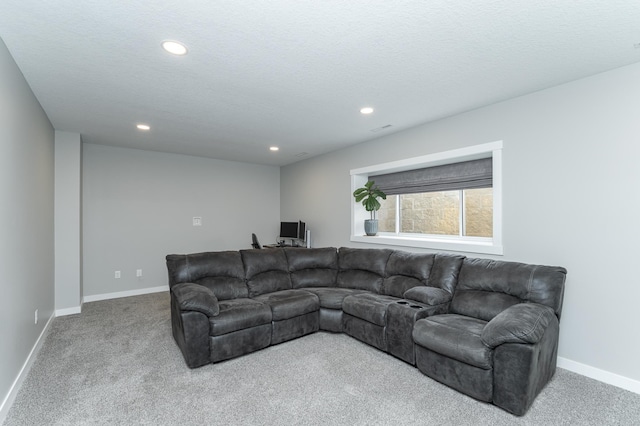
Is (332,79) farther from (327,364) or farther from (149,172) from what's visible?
(149,172)

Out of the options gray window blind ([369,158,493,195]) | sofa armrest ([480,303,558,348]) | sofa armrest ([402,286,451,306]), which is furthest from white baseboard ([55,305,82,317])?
sofa armrest ([480,303,558,348])

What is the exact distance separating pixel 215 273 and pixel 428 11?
11.0 feet

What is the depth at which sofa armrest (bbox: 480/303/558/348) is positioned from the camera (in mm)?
2115

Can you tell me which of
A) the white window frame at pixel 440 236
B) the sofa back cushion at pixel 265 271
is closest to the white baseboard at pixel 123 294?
the sofa back cushion at pixel 265 271

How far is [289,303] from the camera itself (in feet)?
11.2

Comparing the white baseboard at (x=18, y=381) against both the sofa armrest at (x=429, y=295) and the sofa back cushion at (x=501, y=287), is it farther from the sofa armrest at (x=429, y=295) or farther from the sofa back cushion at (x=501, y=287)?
the sofa back cushion at (x=501, y=287)

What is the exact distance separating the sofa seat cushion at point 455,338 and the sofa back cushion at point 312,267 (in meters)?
1.82

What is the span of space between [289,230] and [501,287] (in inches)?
168

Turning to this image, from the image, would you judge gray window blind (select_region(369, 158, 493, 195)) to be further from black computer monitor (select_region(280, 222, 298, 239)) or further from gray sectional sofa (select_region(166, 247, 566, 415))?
Result: black computer monitor (select_region(280, 222, 298, 239))

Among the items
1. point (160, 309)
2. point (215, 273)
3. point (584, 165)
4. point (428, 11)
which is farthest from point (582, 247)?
point (160, 309)

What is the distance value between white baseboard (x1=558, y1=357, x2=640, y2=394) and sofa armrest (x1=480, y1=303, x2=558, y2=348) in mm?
716

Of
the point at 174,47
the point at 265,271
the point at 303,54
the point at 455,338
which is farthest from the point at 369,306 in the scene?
the point at 174,47

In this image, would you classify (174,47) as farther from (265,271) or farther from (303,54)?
(265,271)

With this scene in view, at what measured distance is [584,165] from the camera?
2697 mm
